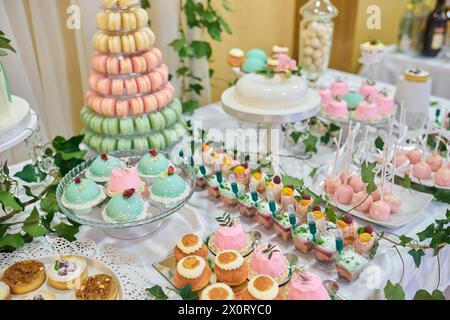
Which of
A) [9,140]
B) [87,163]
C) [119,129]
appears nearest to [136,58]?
[119,129]

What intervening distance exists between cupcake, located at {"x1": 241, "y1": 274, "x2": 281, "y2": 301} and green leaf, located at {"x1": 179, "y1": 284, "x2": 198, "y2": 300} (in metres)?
0.10

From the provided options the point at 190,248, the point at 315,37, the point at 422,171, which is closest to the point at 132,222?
the point at 190,248

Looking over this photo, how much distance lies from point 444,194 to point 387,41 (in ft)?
6.49

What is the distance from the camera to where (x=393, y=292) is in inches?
36.0

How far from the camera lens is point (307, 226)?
43.2 inches

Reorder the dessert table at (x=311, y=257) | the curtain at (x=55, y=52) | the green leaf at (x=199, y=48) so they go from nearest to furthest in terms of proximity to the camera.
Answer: the dessert table at (x=311, y=257), the curtain at (x=55, y=52), the green leaf at (x=199, y=48)

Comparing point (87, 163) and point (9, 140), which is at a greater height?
point (9, 140)

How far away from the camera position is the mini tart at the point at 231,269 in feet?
3.07

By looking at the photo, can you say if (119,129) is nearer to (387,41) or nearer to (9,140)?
(9,140)

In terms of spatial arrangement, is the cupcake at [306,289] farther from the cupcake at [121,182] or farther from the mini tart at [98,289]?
the cupcake at [121,182]

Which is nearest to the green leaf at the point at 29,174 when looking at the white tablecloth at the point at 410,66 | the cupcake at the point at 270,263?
the cupcake at the point at 270,263

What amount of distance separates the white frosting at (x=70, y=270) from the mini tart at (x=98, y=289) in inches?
1.3

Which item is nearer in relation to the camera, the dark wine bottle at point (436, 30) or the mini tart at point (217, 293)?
the mini tart at point (217, 293)
